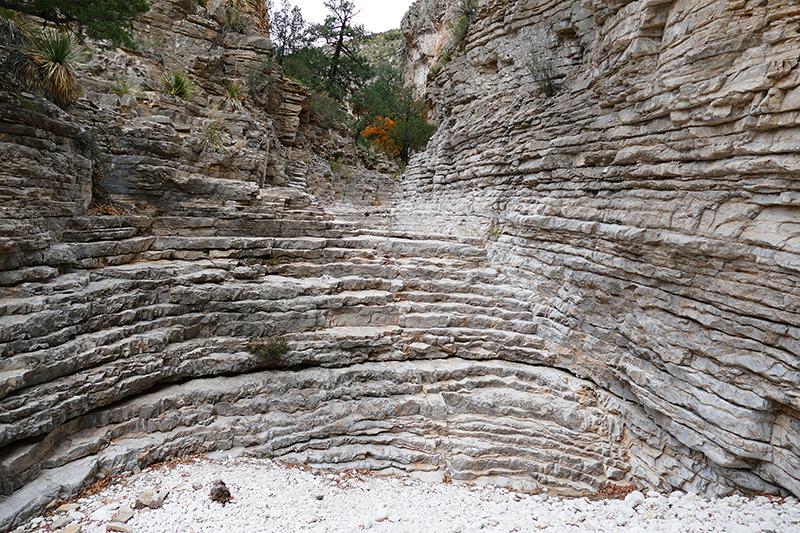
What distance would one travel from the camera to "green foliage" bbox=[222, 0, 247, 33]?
13.4m

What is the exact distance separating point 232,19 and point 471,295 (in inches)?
538

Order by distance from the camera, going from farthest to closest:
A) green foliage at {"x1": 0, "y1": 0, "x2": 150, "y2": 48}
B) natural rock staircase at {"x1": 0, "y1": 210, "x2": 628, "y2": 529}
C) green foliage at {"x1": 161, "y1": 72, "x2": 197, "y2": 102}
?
green foliage at {"x1": 161, "y1": 72, "x2": 197, "y2": 102} < green foliage at {"x1": 0, "y1": 0, "x2": 150, "y2": 48} < natural rock staircase at {"x1": 0, "y1": 210, "x2": 628, "y2": 529}

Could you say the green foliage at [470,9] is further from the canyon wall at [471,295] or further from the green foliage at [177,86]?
the green foliage at [177,86]

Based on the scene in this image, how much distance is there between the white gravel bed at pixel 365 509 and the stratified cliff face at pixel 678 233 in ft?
2.12

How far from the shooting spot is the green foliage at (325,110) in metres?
17.7

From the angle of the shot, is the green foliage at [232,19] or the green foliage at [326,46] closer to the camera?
the green foliage at [232,19]

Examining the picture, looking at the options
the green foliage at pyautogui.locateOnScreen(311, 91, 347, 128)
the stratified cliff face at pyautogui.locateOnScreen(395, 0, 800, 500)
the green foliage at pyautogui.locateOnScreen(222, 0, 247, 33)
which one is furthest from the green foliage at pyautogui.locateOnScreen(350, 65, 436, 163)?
the stratified cliff face at pyautogui.locateOnScreen(395, 0, 800, 500)

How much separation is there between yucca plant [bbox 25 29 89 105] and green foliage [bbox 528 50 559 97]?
29.7 feet

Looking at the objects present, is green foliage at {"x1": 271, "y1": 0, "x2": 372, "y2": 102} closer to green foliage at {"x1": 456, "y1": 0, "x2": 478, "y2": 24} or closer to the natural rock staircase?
green foliage at {"x1": 456, "y1": 0, "x2": 478, "y2": 24}

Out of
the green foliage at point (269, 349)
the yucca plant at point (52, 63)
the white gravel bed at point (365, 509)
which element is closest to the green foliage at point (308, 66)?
the yucca plant at point (52, 63)

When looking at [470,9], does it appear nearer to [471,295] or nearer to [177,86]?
[177,86]

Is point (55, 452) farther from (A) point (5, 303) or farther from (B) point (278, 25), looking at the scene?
(B) point (278, 25)

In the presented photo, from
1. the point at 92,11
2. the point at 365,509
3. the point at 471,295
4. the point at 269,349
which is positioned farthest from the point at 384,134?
the point at 365,509

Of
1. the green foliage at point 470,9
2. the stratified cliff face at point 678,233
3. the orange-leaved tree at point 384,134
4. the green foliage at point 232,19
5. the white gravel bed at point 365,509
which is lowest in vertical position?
the white gravel bed at point 365,509
